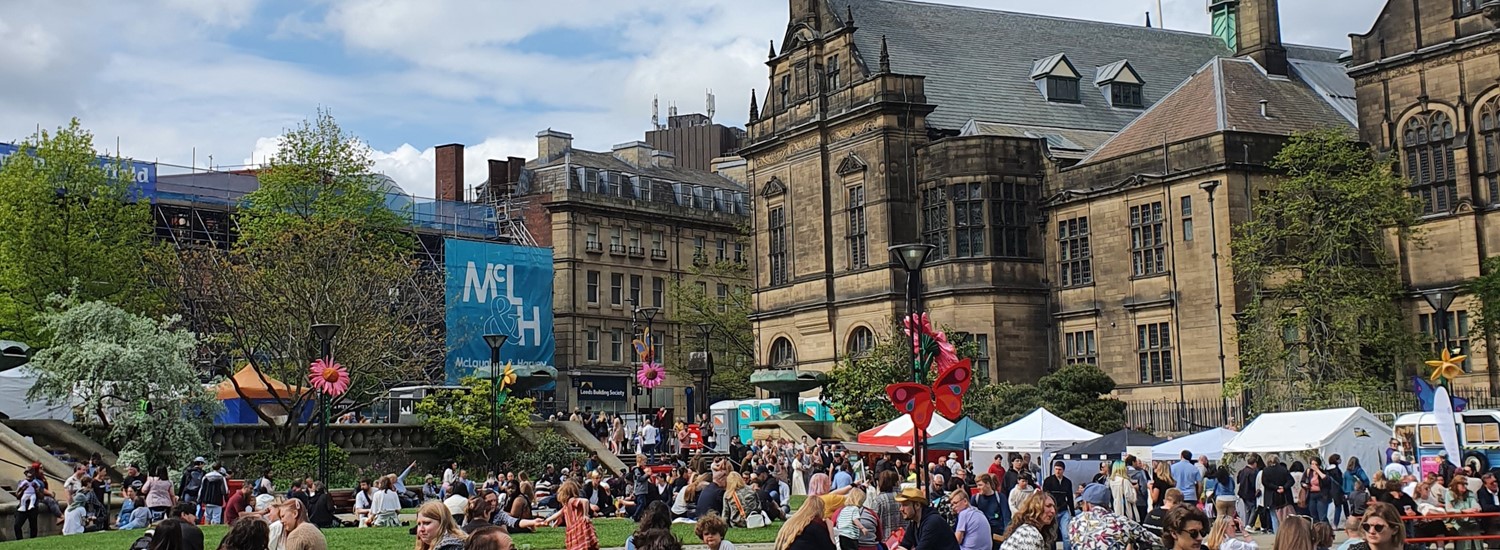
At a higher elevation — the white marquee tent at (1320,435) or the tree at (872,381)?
the tree at (872,381)

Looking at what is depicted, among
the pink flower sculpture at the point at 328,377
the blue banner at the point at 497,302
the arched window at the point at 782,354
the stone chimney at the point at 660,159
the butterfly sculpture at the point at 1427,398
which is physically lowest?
the butterfly sculpture at the point at 1427,398

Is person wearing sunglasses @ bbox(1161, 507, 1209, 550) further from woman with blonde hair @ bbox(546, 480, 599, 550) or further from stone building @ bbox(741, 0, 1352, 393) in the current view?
stone building @ bbox(741, 0, 1352, 393)

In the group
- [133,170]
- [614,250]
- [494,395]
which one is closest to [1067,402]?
[494,395]

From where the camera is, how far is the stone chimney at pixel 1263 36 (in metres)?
54.8

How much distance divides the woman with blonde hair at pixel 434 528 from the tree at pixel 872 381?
35.5 meters

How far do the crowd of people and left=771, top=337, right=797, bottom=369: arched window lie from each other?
1526 centimetres

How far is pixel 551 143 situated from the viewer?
269 ft

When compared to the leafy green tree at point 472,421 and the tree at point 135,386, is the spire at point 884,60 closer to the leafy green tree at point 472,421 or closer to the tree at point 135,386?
the leafy green tree at point 472,421

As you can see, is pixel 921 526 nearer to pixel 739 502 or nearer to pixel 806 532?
pixel 806 532

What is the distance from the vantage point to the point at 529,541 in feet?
78.7

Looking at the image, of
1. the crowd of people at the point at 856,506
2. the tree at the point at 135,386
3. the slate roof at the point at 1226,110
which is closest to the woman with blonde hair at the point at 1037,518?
the crowd of people at the point at 856,506

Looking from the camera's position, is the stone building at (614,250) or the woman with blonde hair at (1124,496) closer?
the woman with blonde hair at (1124,496)

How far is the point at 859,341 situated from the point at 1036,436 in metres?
22.3

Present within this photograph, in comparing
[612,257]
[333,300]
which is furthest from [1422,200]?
[612,257]
